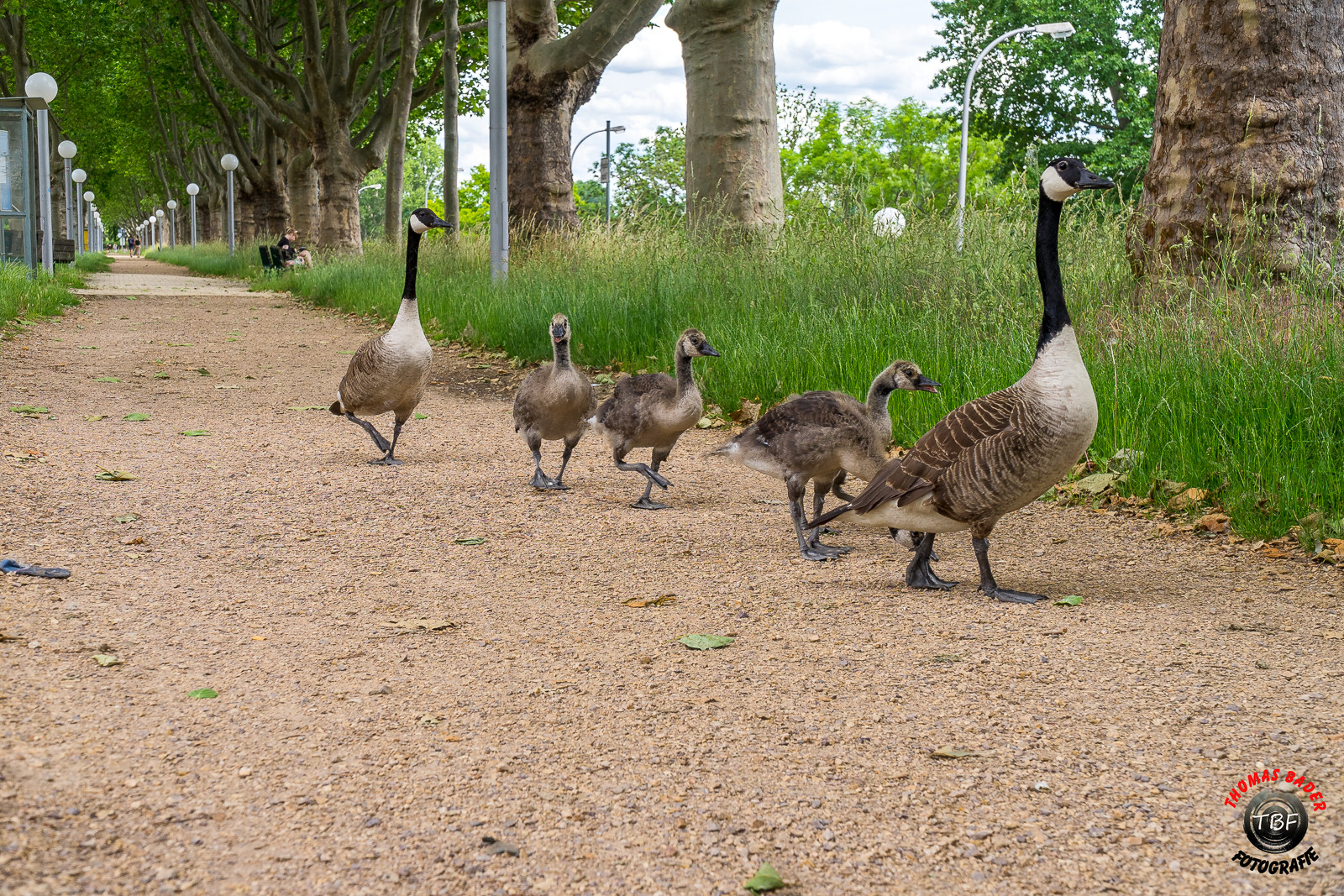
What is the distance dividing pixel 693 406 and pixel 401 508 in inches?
69.7

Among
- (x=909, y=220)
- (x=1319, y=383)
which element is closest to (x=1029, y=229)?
(x=909, y=220)

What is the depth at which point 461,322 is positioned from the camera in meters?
15.0

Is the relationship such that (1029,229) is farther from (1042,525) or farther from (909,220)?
(1042,525)

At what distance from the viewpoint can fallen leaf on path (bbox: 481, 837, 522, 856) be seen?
2.69 metres

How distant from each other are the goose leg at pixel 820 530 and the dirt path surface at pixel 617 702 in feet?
0.38

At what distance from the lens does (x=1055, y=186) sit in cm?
478

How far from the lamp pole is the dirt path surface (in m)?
8.93

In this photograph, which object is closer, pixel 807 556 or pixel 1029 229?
pixel 807 556

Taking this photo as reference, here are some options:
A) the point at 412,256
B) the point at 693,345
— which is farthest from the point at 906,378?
the point at 412,256

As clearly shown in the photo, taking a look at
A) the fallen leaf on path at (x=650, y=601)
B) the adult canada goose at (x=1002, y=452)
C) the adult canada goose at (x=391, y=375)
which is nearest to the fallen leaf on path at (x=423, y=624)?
the fallen leaf on path at (x=650, y=601)

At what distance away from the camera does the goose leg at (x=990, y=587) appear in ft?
15.3

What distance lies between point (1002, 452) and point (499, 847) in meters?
2.58

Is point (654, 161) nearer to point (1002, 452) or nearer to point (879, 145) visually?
point (879, 145)

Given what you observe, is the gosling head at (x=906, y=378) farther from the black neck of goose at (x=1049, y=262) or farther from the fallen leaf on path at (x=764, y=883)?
the fallen leaf on path at (x=764, y=883)
